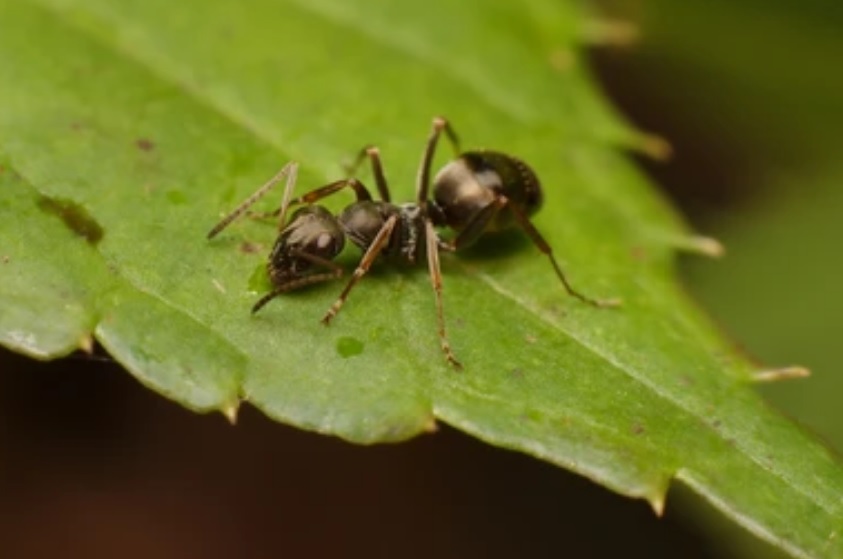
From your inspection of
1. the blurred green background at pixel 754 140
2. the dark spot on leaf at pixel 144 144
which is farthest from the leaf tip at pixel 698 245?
the dark spot on leaf at pixel 144 144

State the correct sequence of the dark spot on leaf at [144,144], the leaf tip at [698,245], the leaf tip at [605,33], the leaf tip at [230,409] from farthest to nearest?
the leaf tip at [605,33] < the leaf tip at [698,245] < the dark spot on leaf at [144,144] < the leaf tip at [230,409]

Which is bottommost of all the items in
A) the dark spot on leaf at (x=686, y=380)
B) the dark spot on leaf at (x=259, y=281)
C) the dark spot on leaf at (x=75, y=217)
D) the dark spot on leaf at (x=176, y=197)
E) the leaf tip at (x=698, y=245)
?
the dark spot on leaf at (x=259, y=281)

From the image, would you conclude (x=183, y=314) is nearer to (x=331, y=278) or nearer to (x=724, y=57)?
(x=331, y=278)

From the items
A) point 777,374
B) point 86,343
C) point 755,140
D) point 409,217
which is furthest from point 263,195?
point 755,140

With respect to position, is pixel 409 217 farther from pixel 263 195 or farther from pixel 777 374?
pixel 777 374

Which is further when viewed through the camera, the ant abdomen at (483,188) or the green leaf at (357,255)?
the ant abdomen at (483,188)

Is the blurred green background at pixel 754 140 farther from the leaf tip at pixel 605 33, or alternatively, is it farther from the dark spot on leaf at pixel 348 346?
the dark spot on leaf at pixel 348 346
